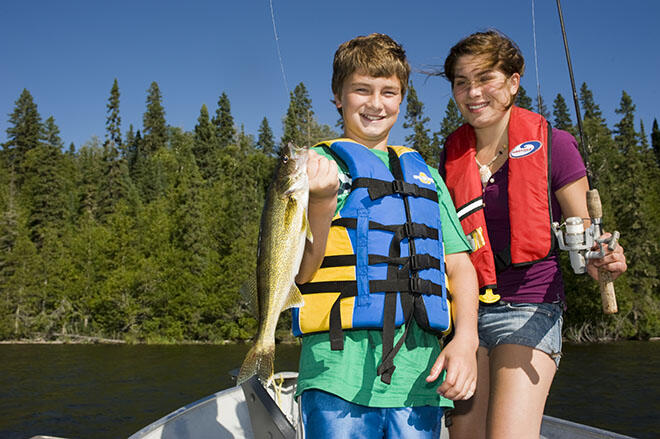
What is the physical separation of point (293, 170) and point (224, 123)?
91874 millimetres

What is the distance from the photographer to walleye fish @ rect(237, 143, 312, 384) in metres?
2.43

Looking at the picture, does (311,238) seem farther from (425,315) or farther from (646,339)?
(646,339)

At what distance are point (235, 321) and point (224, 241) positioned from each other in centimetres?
991

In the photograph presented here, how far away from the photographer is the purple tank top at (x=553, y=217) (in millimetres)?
3367

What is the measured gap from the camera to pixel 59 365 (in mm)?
34312

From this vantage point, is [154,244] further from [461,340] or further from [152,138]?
[461,340]

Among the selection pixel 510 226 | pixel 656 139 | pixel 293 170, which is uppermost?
pixel 656 139

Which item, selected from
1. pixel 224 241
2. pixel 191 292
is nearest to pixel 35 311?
pixel 191 292

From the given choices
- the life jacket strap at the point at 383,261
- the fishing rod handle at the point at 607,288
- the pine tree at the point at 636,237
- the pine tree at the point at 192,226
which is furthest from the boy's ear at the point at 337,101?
the pine tree at the point at 192,226

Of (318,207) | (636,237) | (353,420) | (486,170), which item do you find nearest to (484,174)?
(486,170)

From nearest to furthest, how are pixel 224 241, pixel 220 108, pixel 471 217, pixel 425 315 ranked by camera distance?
pixel 425 315, pixel 471 217, pixel 224 241, pixel 220 108

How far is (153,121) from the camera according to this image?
8975 cm

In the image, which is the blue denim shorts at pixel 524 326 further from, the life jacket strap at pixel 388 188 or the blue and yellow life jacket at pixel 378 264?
the life jacket strap at pixel 388 188

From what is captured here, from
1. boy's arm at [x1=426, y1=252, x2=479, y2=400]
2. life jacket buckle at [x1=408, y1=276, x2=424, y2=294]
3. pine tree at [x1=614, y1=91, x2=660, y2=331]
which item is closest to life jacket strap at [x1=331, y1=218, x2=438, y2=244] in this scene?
life jacket buckle at [x1=408, y1=276, x2=424, y2=294]
